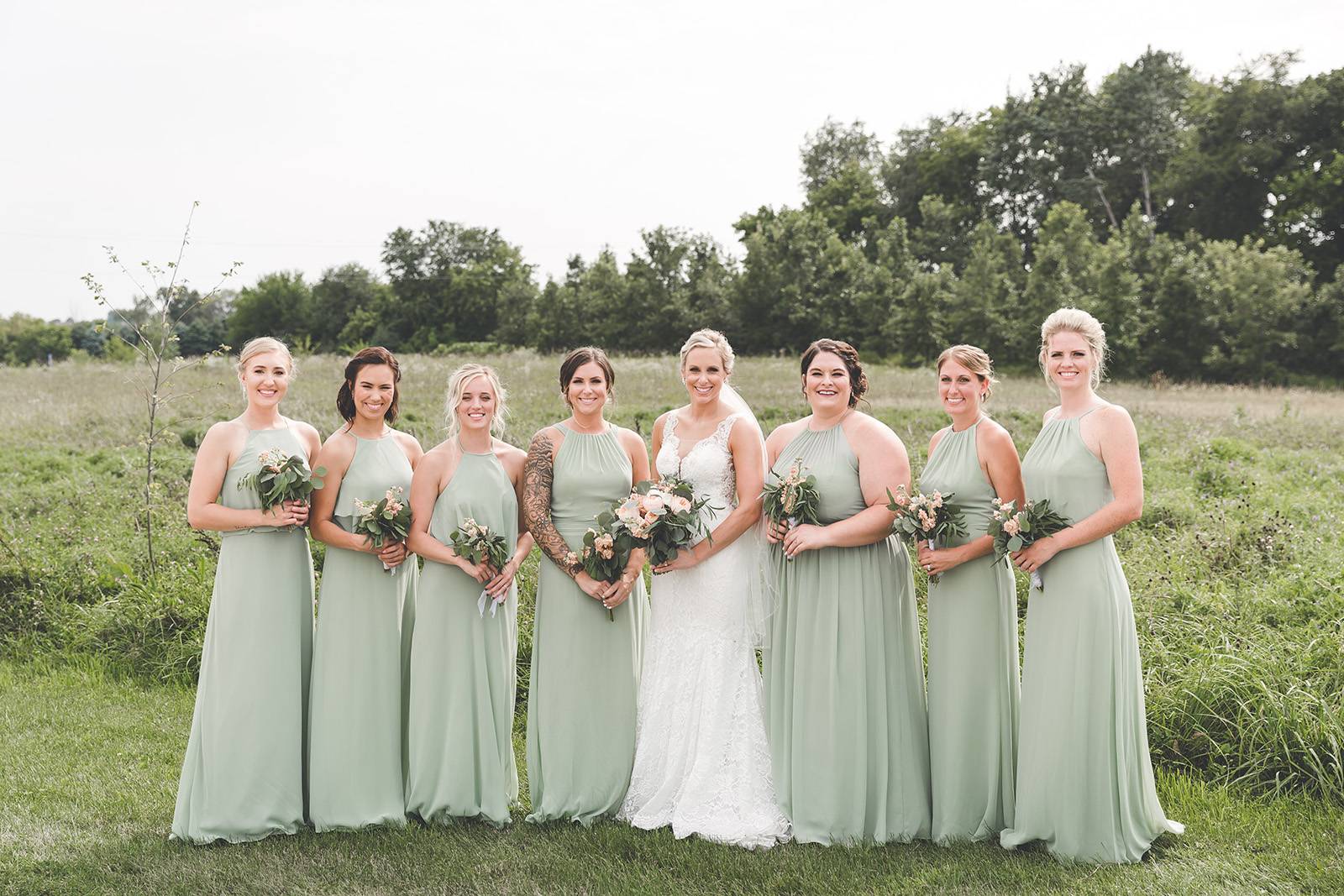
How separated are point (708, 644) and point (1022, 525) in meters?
1.89

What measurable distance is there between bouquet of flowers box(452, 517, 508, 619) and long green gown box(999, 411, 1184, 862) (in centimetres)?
291

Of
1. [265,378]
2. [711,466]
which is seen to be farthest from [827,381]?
[265,378]

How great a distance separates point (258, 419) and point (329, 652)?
4.57 ft

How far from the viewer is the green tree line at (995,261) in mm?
39500

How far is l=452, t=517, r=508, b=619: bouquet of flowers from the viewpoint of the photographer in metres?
5.41

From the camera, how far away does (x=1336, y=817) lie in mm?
5359

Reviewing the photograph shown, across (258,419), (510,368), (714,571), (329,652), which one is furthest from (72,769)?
(510,368)

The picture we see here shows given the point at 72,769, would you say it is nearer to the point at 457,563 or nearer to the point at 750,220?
the point at 457,563

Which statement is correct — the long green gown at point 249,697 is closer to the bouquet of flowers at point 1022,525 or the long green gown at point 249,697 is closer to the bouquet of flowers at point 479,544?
the bouquet of flowers at point 479,544

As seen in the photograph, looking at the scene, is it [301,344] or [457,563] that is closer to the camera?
[457,563]

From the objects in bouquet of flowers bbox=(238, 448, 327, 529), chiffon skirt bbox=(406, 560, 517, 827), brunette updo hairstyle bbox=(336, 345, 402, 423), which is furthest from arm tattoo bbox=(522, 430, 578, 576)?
bouquet of flowers bbox=(238, 448, 327, 529)

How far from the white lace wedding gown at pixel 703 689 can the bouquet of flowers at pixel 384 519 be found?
1486mm

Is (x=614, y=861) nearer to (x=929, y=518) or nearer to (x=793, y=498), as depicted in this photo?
(x=793, y=498)

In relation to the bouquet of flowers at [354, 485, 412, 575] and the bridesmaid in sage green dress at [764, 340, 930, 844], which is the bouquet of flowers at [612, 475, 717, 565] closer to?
the bridesmaid in sage green dress at [764, 340, 930, 844]
